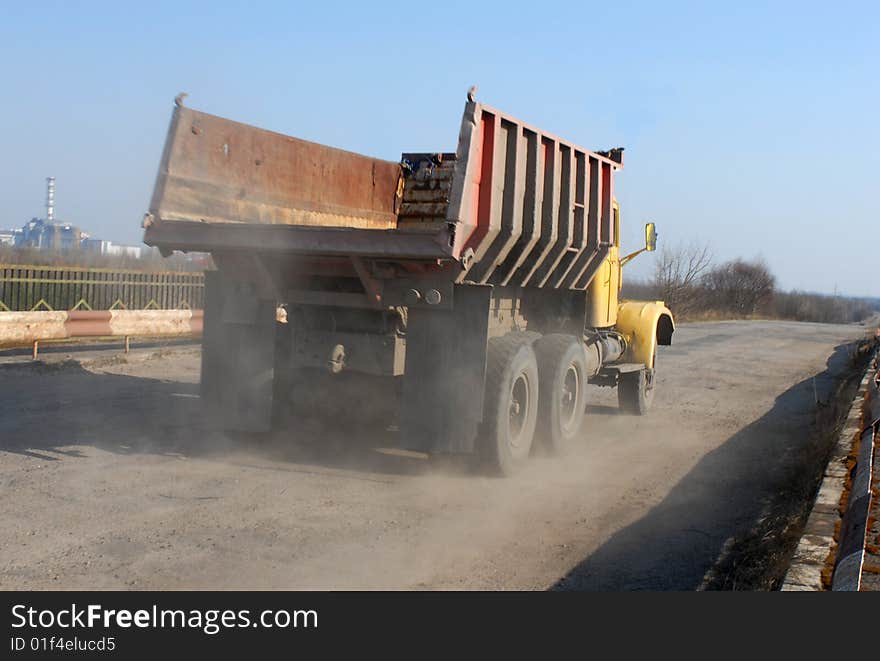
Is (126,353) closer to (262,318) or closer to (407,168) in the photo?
(407,168)

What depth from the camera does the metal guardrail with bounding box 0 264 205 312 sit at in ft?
83.0

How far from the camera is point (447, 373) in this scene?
24.4 ft

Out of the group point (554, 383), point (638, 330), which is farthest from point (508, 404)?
point (638, 330)

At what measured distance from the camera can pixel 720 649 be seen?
3680 mm

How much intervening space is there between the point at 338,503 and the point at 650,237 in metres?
6.19

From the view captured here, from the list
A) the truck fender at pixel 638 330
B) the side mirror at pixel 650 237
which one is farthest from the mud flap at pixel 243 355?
the truck fender at pixel 638 330

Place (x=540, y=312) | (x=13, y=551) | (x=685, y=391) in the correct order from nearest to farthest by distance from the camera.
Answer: (x=13, y=551)
(x=540, y=312)
(x=685, y=391)

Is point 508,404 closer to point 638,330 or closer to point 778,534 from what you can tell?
point 778,534

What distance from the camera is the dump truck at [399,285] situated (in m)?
7.26

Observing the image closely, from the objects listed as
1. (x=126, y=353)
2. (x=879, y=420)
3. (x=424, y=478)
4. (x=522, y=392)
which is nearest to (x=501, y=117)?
(x=522, y=392)

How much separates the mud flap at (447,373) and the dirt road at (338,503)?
454mm

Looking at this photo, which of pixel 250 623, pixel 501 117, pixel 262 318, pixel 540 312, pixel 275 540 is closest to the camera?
pixel 250 623

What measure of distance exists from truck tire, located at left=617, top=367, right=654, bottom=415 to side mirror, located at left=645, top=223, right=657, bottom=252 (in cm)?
166

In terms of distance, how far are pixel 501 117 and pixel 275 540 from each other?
391 centimetres
